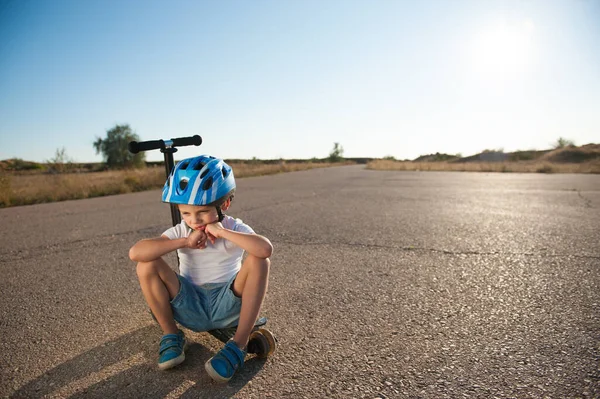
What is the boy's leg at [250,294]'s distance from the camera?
185 centimetres

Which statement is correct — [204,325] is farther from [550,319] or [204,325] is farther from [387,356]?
[550,319]

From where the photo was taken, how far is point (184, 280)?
201cm

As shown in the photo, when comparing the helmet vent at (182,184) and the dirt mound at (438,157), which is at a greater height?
the dirt mound at (438,157)

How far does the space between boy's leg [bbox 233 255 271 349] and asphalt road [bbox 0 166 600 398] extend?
18 centimetres

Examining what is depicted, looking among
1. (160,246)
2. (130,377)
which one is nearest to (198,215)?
(160,246)

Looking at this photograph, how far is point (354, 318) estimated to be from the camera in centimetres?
241

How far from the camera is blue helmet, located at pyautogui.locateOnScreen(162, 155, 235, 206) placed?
183cm

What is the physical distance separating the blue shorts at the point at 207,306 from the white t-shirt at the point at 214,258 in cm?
5

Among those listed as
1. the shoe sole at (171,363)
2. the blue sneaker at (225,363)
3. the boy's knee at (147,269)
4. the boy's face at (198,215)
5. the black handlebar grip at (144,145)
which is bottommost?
the shoe sole at (171,363)

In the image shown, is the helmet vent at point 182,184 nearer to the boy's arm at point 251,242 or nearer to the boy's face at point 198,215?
the boy's face at point 198,215

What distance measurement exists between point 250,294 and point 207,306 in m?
0.31

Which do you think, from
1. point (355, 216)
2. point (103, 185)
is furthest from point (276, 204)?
point (103, 185)

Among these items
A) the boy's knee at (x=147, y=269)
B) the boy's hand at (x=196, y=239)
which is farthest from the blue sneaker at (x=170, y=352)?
the boy's hand at (x=196, y=239)

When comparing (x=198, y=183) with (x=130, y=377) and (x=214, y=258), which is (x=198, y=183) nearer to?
(x=214, y=258)
